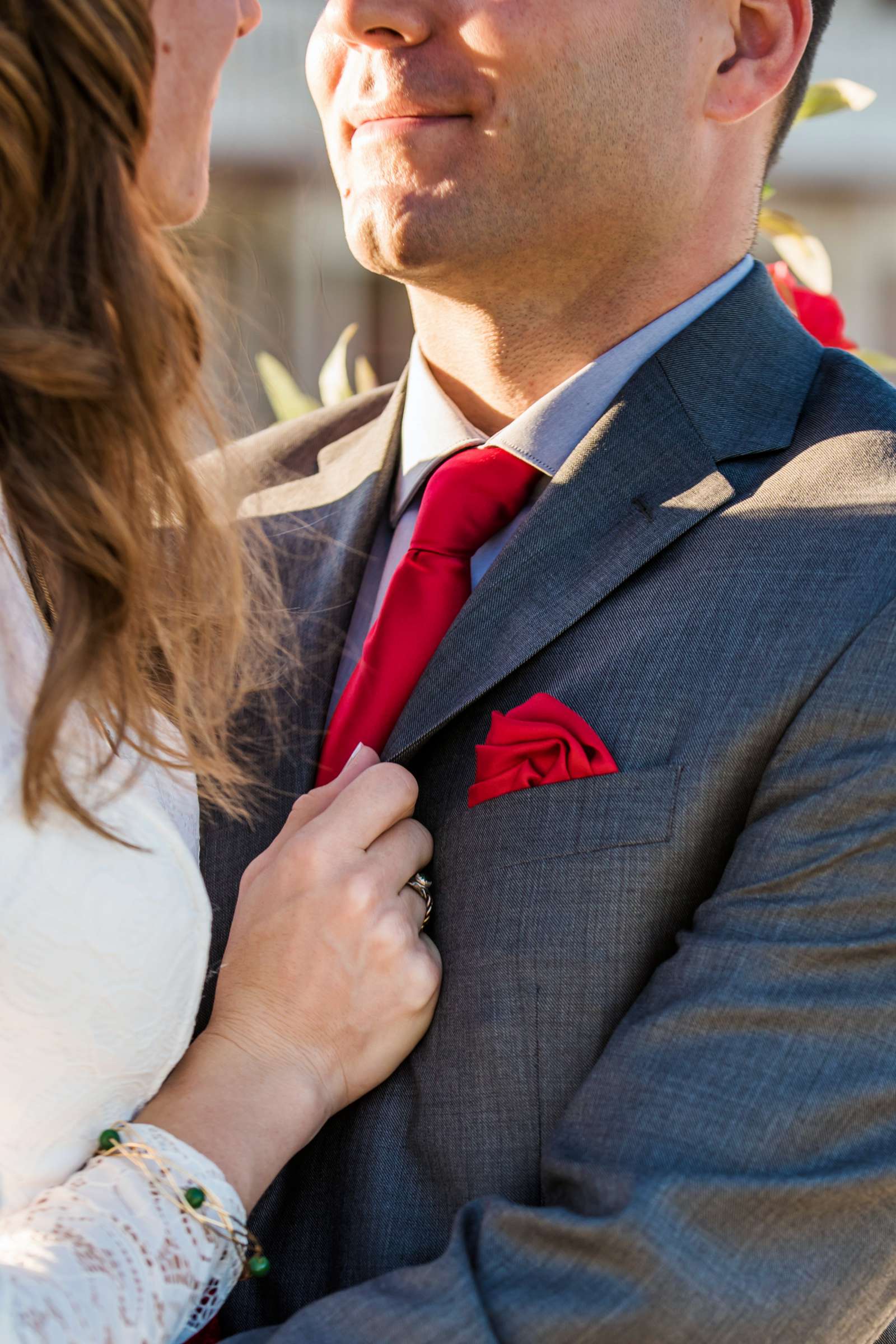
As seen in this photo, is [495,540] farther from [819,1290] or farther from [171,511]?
[819,1290]

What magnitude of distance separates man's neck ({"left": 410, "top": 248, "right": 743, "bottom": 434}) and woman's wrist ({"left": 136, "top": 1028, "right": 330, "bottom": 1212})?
2.99 ft

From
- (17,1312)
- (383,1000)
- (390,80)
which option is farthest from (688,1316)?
(390,80)

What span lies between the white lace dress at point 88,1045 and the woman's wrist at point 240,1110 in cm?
3

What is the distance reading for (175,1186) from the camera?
117cm

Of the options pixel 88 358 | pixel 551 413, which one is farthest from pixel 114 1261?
pixel 551 413

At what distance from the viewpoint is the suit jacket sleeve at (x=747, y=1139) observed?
1.13 metres

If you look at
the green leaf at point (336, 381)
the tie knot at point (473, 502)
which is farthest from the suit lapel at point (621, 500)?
the green leaf at point (336, 381)

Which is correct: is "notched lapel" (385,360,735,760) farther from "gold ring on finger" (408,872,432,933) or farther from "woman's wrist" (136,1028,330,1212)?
"woman's wrist" (136,1028,330,1212)

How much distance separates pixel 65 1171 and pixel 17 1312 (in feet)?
0.53

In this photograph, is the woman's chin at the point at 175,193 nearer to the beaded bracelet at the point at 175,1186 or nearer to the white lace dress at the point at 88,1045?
the white lace dress at the point at 88,1045

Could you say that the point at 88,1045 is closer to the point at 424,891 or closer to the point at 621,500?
the point at 424,891

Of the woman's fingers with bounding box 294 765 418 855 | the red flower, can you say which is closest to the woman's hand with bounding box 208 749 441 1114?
the woman's fingers with bounding box 294 765 418 855

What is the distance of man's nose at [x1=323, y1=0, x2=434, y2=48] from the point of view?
1.64 meters

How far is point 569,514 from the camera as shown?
1506 mm
